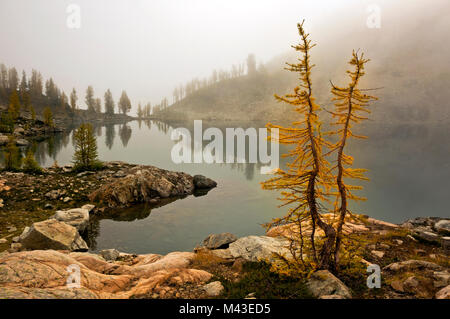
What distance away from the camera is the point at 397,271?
31.6ft

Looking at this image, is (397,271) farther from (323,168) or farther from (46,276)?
(46,276)

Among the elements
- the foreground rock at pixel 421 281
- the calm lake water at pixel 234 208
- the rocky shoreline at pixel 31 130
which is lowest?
the calm lake water at pixel 234 208

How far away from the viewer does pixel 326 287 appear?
7.55 m

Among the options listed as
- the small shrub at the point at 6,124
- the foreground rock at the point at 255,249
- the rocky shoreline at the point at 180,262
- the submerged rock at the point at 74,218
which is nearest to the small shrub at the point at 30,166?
the rocky shoreline at the point at 180,262

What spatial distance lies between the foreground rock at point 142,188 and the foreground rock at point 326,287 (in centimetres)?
1893

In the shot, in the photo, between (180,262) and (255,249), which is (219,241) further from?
(180,262)

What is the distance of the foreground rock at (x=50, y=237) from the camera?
12.3 m

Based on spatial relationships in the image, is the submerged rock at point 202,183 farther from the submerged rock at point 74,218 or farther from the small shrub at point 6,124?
the small shrub at point 6,124

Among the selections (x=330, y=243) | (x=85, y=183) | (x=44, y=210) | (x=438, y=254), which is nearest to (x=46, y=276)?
(x=330, y=243)

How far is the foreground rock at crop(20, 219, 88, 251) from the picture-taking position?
1232 cm

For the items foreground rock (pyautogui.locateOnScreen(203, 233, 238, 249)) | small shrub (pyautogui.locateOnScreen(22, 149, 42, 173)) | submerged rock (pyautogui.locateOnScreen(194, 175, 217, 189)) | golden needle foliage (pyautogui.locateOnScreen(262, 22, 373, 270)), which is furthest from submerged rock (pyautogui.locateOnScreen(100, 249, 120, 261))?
small shrub (pyautogui.locateOnScreen(22, 149, 42, 173))

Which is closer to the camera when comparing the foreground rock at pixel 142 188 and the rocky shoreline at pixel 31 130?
the foreground rock at pixel 142 188

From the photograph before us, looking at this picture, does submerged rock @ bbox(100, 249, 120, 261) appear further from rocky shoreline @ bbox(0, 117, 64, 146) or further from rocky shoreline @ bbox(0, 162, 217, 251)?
→ rocky shoreline @ bbox(0, 117, 64, 146)

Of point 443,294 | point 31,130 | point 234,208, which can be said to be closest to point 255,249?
point 443,294
